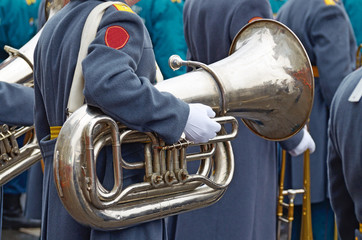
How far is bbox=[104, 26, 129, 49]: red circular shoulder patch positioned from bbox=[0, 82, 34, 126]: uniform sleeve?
0.96 meters

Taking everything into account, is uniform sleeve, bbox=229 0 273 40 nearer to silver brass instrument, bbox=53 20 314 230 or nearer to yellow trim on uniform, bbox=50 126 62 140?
silver brass instrument, bbox=53 20 314 230

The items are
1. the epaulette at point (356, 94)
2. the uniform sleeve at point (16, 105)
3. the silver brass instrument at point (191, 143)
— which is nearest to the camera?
the silver brass instrument at point (191, 143)

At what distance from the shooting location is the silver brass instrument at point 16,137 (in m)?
2.80

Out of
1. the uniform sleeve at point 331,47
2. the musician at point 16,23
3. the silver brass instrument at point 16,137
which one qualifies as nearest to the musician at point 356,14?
the uniform sleeve at point 331,47

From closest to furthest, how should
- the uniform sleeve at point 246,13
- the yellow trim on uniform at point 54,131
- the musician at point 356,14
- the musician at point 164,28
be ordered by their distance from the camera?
the yellow trim on uniform at point 54,131 < the uniform sleeve at point 246,13 < the musician at point 164,28 < the musician at point 356,14

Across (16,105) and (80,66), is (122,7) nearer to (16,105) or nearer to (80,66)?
(80,66)

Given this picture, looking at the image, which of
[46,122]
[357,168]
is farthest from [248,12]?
[46,122]

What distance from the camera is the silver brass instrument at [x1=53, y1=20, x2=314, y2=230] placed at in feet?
6.02

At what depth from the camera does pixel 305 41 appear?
163 inches

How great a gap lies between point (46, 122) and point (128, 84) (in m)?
0.52

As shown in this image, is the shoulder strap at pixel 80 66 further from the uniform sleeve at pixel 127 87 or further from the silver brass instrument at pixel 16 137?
the silver brass instrument at pixel 16 137

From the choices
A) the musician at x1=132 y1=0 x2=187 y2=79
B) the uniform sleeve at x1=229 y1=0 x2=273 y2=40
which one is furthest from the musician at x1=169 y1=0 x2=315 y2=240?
the musician at x1=132 y1=0 x2=187 y2=79

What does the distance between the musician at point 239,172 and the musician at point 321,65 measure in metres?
0.95

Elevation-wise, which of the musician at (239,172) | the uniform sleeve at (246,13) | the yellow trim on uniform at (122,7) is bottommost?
the musician at (239,172)
